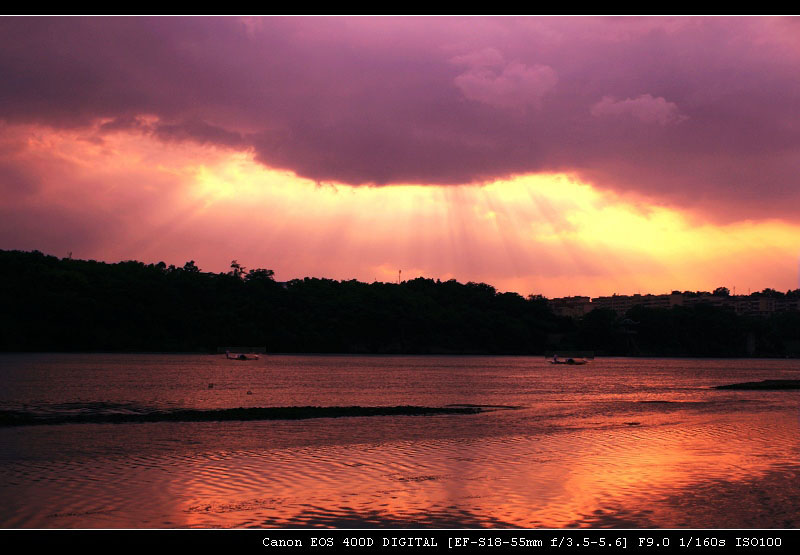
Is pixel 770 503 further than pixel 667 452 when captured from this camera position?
No

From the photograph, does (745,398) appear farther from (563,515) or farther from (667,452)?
(563,515)

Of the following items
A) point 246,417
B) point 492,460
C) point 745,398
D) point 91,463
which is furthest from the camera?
point 745,398

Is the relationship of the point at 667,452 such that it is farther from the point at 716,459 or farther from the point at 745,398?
the point at 745,398

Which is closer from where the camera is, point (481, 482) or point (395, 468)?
point (481, 482)

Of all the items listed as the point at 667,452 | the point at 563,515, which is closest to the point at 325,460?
the point at 563,515

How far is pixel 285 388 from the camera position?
83938 millimetres

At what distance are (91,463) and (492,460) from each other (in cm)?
1439

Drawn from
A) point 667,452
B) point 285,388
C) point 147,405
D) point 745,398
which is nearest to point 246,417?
point 147,405

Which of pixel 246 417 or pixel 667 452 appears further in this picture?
pixel 246 417
